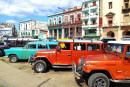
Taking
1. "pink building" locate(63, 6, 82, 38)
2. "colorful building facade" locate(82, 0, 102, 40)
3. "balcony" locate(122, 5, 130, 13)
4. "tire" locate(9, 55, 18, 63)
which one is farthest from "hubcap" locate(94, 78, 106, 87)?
"pink building" locate(63, 6, 82, 38)

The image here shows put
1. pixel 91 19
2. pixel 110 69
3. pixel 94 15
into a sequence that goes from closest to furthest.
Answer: pixel 110 69 → pixel 94 15 → pixel 91 19

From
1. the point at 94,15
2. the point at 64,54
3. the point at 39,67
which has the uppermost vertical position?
the point at 94,15

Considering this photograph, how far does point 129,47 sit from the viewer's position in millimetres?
4082

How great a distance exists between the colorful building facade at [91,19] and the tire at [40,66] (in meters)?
22.8

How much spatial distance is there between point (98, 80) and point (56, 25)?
34.4 m

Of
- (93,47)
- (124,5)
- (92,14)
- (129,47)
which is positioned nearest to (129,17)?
(124,5)

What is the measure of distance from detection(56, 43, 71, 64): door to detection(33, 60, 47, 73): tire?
34.7 inches

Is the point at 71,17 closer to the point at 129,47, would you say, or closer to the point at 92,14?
the point at 92,14

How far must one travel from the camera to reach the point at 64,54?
647cm

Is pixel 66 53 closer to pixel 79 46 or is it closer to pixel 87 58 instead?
pixel 79 46

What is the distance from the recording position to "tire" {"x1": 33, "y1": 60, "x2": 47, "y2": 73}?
21.1 ft

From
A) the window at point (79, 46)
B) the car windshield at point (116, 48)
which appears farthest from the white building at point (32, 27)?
the car windshield at point (116, 48)

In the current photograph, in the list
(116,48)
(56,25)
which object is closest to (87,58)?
(116,48)

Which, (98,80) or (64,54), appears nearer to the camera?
(98,80)
